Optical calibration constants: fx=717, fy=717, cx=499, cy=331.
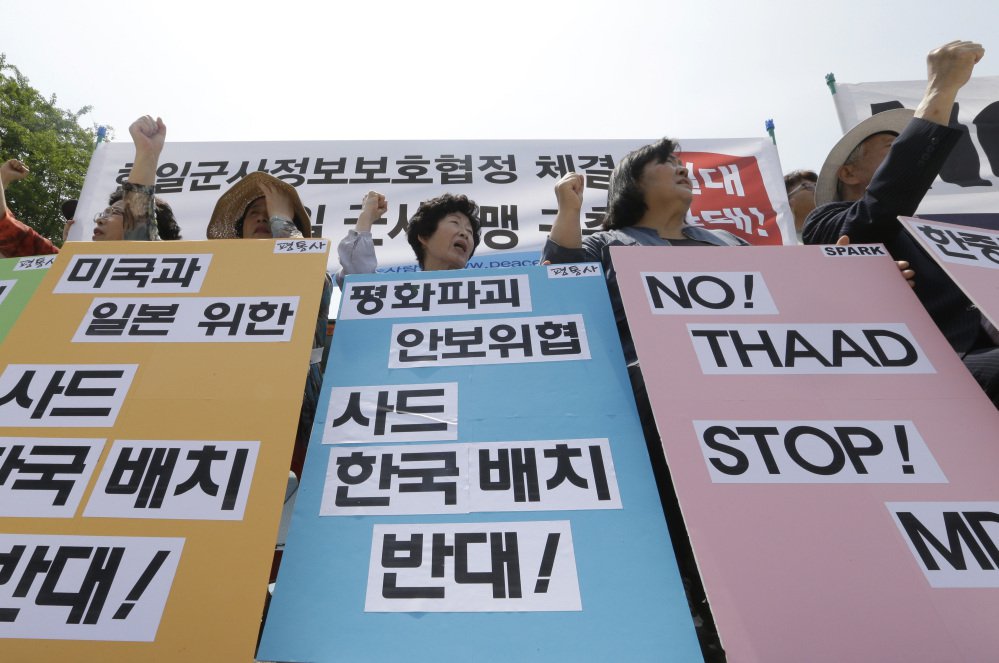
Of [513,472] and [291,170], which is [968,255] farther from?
[291,170]

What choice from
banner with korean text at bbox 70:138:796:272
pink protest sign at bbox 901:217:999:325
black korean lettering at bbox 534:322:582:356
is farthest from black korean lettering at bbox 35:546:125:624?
banner with korean text at bbox 70:138:796:272

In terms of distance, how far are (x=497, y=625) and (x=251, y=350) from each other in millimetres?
1104

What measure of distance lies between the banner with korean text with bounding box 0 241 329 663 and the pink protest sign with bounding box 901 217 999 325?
192 cm

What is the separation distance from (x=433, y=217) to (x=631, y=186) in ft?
3.83

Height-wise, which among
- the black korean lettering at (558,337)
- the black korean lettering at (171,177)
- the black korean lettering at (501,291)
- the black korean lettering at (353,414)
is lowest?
the black korean lettering at (353,414)

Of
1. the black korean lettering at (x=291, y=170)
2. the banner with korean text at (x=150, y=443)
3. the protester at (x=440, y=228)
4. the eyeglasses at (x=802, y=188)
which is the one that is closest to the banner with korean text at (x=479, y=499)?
the banner with korean text at (x=150, y=443)

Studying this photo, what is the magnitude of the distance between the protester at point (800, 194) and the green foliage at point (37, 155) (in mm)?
11331

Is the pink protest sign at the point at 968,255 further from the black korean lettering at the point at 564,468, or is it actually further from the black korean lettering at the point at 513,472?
the black korean lettering at the point at 513,472

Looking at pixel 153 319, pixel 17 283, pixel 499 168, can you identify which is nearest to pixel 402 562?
pixel 153 319

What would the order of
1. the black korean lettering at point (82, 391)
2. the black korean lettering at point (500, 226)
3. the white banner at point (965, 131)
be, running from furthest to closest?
the white banner at point (965, 131) → the black korean lettering at point (500, 226) → the black korean lettering at point (82, 391)

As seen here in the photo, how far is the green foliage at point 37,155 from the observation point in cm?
1214

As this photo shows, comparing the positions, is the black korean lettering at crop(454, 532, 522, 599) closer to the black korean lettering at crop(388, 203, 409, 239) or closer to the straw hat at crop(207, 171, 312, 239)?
the straw hat at crop(207, 171, 312, 239)

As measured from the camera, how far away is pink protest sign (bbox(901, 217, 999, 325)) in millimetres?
2051

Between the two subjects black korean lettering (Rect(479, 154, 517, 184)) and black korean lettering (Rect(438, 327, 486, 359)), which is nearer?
black korean lettering (Rect(438, 327, 486, 359))
